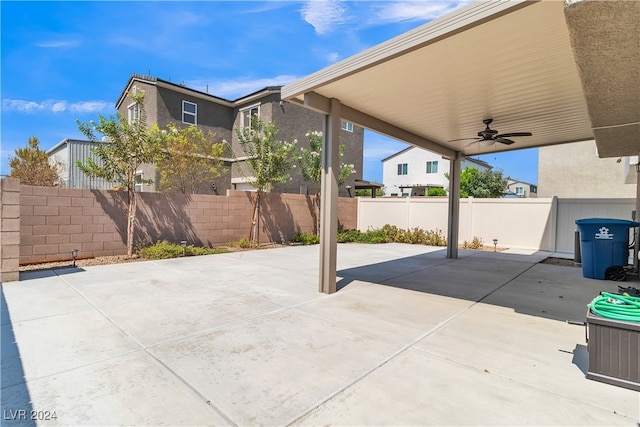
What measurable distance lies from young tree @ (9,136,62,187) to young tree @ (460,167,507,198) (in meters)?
23.7

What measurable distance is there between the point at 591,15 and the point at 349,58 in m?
2.66

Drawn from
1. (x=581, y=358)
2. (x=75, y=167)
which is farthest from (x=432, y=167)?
(x=581, y=358)

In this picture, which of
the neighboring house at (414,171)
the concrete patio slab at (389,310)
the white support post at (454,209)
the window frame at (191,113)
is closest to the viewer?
the concrete patio slab at (389,310)

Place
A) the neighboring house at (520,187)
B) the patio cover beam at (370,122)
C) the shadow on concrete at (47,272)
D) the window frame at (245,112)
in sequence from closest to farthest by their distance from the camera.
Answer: the patio cover beam at (370,122)
the shadow on concrete at (47,272)
the window frame at (245,112)
the neighboring house at (520,187)

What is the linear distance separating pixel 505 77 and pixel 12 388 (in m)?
6.31

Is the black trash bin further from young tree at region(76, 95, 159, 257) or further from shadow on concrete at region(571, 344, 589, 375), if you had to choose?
young tree at region(76, 95, 159, 257)

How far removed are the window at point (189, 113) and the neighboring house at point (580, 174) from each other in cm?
1814

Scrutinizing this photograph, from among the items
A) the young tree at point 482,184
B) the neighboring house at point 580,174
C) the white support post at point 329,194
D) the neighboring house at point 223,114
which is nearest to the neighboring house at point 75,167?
the neighboring house at point 223,114

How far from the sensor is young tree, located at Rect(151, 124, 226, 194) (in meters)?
11.0

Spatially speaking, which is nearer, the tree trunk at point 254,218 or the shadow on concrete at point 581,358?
the shadow on concrete at point 581,358

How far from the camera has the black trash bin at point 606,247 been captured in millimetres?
6695

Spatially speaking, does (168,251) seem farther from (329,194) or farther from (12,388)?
(12,388)

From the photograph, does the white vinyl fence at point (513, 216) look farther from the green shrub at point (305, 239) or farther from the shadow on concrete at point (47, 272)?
the shadow on concrete at point (47, 272)

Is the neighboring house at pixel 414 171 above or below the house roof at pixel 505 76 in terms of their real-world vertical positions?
above
